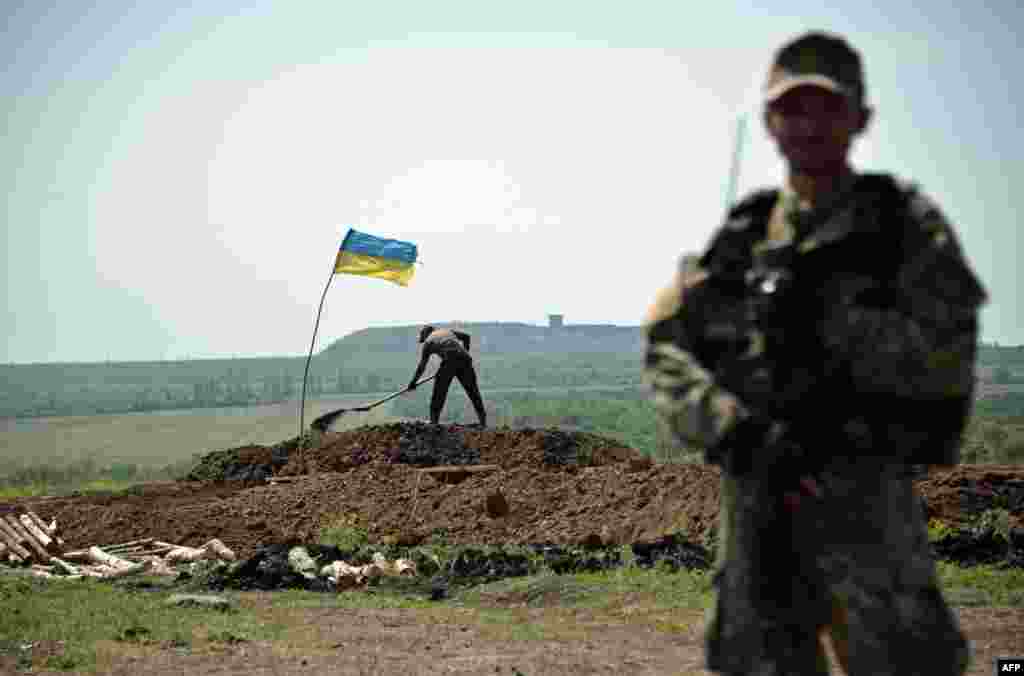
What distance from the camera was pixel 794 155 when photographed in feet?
12.9

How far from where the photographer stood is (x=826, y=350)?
3.80m

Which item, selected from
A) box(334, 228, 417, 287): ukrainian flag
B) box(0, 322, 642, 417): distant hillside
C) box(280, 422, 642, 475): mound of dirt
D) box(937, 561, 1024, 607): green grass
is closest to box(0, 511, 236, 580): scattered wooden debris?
box(280, 422, 642, 475): mound of dirt

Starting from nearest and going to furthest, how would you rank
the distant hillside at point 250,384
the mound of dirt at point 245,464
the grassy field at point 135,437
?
the mound of dirt at point 245,464 → the grassy field at point 135,437 → the distant hillside at point 250,384

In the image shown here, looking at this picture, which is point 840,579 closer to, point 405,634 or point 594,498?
point 405,634

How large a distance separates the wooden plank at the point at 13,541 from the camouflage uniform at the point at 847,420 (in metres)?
13.6

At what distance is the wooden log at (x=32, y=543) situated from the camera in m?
16.3

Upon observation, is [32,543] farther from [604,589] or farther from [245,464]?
[245,464]

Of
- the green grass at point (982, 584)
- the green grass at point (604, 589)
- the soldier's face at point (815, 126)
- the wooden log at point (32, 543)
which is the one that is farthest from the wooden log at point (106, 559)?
the soldier's face at point (815, 126)

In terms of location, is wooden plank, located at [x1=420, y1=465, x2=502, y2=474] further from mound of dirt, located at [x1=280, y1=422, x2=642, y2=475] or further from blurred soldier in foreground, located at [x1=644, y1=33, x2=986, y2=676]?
blurred soldier in foreground, located at [x1=644, y1=33, x2=986, y2=676]

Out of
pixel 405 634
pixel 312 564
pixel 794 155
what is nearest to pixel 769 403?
pixel 794 155

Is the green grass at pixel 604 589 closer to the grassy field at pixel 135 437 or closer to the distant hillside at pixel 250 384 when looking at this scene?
the grassy field at pixel 135 437

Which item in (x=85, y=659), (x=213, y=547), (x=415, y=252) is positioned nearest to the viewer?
(x=85, y=659)

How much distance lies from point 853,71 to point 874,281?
0.54 meters

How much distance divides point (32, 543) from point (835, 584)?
1418 cm
